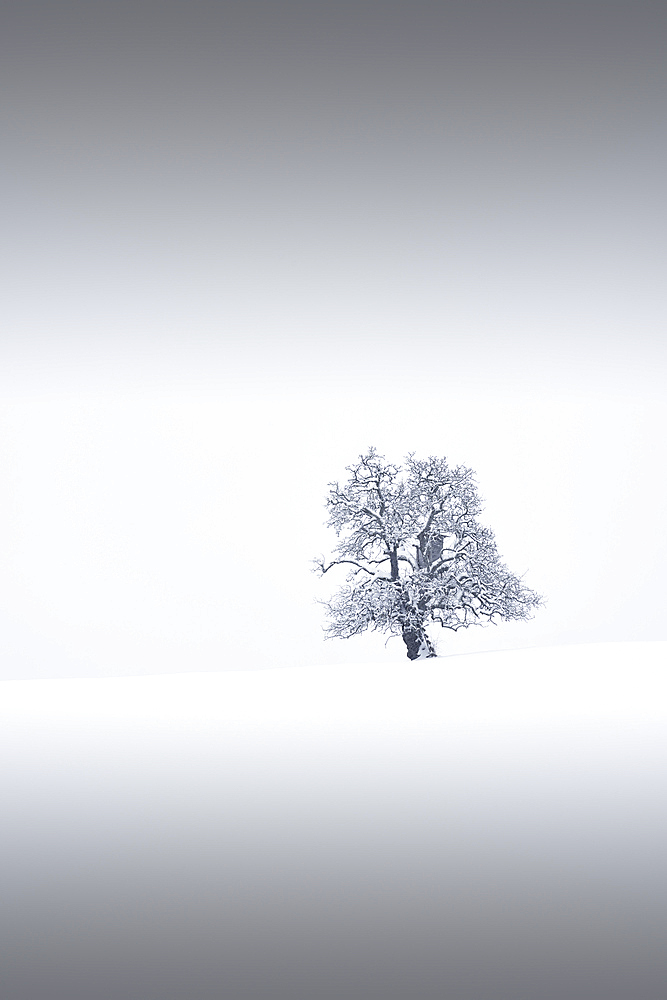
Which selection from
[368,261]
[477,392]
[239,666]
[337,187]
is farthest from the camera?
[239,666]

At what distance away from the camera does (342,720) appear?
5.77 m

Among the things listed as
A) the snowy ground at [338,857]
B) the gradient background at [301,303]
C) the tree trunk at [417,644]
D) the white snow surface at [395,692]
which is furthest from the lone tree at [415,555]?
the snowy ground at [338,857]

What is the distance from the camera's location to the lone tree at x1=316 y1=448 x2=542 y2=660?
8.41m

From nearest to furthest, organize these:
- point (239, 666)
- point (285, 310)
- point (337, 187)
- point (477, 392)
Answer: point (337, 187), point (285, 310), point (477, 392), point (239, 666)

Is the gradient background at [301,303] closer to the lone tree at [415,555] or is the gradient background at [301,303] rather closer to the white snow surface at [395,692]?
the lone tree at [415,555]

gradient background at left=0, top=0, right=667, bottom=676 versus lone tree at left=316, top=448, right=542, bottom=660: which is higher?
gradient background at left=0, top=0, right=667, bottom=676

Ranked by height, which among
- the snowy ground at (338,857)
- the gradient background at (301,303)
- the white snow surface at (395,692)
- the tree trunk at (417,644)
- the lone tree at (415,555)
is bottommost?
the snowy ground at (338,857)

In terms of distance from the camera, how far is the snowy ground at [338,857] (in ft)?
6.41

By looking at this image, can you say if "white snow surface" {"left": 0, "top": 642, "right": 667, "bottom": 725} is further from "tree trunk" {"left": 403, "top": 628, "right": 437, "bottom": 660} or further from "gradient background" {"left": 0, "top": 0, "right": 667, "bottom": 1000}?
"tree trunk" {"left": 403, "top": 628, "right": 437, "bottom": 660}

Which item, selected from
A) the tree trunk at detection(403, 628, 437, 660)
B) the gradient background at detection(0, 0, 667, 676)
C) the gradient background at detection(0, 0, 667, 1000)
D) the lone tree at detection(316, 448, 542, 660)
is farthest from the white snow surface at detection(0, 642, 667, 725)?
the gradient background at detection(0, 0, 667, 676)

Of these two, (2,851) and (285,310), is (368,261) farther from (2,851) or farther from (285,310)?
(2,851)

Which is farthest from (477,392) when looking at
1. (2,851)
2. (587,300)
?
(2,851)

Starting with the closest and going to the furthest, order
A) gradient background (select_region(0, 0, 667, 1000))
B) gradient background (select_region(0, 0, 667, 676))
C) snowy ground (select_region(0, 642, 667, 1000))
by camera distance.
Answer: snowy ground (select_region(0, 642, 667, 1000)), gradient background (select_region(0, 0, 667, 1000)), gradient background (select_region(0, 0, 667, 676))

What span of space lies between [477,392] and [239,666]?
378cm
